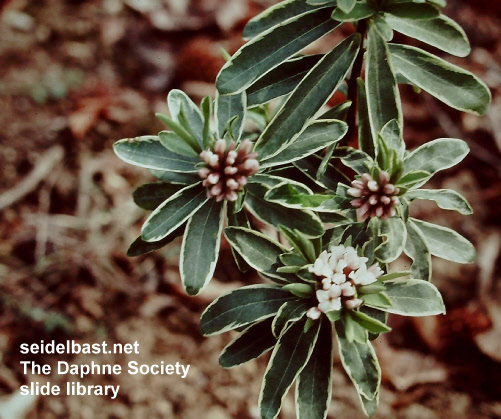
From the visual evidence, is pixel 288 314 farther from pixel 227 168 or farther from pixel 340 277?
pixel 227 168

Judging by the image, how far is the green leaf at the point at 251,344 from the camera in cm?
119

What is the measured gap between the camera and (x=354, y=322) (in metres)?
0.99

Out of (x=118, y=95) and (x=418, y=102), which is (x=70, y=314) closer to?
(x=118, y=95)

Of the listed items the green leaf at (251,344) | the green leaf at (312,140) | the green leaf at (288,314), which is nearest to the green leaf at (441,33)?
the green leaf at (312,140)

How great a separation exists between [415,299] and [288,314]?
10.1 inches

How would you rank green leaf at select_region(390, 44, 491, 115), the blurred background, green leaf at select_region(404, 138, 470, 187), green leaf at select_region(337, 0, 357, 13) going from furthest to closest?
the blurred background, green leaf at select_region(404, 138, 470, 187), green leaf at select_region(390, 44, 491, 115), green leaf at select_region(337, 0, 357, 13)

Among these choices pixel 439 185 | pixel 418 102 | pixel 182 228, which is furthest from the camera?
pixel 418 102

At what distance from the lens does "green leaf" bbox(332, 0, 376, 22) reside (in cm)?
95

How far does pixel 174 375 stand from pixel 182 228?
1081mm

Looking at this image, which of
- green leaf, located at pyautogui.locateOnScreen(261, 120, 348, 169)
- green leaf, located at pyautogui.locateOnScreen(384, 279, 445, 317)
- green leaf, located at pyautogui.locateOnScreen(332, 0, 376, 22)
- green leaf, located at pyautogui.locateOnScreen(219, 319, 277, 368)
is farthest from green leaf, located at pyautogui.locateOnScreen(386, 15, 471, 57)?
green leaf, located at pyautogui.locateOnScreen(219, 319, 277, 368)

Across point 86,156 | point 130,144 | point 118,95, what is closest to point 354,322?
point 130,144

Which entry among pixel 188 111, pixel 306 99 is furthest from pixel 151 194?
pixel 306 99

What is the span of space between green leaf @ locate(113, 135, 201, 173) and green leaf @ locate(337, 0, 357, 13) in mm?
440

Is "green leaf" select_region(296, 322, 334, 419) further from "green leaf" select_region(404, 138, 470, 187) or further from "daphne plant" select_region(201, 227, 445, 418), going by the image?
"green leaf" select_region(404, 138, 470, 187)
